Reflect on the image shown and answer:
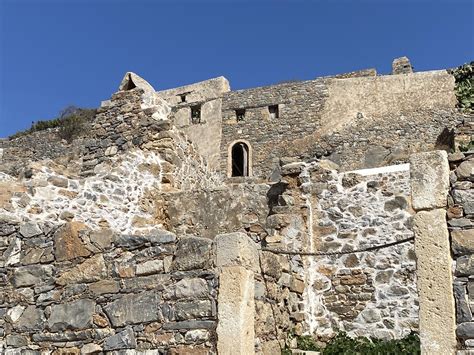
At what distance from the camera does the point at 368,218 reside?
26.9 ft

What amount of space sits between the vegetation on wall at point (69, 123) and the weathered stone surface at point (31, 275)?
23.3 meters

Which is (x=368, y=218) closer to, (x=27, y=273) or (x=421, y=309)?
(x=421, y=309)

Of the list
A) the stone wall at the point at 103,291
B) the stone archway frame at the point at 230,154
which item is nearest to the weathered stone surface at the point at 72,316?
the stone wall at the point at 103,291

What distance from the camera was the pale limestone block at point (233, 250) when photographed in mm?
5555

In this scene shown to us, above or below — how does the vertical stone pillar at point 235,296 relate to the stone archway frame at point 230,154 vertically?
below

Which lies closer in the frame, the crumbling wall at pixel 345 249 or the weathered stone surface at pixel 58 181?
the crumbling wall at pixel 345 249

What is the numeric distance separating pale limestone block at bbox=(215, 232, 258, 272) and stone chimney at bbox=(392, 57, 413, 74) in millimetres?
19638

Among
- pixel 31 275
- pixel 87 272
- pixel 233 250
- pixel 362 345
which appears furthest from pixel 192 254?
pixel 362 345

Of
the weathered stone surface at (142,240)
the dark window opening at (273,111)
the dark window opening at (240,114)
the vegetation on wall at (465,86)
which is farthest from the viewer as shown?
the dark window opening at (240,114)

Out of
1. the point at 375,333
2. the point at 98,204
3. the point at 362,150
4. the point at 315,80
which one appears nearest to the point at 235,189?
the point at 98,204

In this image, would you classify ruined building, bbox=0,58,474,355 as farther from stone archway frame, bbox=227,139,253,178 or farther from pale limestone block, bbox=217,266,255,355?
stone archway frame, bbox=227,139,253,178

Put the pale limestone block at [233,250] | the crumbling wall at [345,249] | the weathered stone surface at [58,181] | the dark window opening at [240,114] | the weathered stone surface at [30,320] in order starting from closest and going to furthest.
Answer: the pale limestone block at [233,250], the weathered stone surface at [30,320], the crumbling wall at [345,249], the weathered stone surface at [58,181], the dark window opening at [240,114]

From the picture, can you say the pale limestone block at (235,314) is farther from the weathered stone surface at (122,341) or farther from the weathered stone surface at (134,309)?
the weathered stone surface at (122,341)

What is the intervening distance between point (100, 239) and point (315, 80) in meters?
19.8
